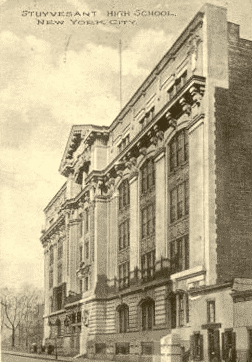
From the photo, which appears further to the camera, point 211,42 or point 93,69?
point 211,42

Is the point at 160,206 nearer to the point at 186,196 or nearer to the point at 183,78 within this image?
the point at 186,196

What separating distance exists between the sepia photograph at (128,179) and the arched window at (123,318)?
0.06 m

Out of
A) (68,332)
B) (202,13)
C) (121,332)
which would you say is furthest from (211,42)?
(68,332)

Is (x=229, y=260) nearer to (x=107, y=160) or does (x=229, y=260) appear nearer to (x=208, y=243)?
(x=208, y=243)

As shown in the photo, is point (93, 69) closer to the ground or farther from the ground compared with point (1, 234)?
farther from the ground

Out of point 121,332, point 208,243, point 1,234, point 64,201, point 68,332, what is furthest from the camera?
point 68,332

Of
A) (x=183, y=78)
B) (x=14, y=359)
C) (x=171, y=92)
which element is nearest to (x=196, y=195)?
(x=183, y=78)

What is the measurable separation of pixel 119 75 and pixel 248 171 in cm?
426

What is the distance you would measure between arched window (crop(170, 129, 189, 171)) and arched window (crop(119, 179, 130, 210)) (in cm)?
152

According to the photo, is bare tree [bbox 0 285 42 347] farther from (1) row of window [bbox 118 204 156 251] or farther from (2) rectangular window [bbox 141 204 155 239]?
(2) rectangular window [bbox 141 204 155 239]

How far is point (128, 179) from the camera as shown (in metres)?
16.1

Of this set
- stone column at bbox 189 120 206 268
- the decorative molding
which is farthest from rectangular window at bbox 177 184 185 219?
the decorative molding

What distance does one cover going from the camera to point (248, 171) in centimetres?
1422

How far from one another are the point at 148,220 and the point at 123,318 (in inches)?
111
